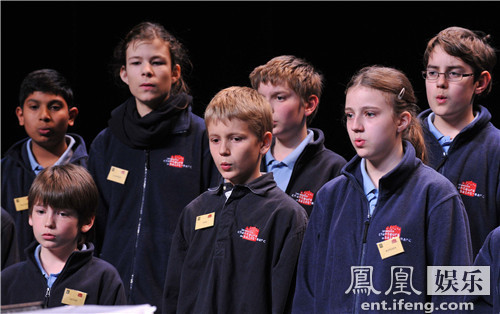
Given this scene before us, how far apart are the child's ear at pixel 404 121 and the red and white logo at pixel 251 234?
2.35ft

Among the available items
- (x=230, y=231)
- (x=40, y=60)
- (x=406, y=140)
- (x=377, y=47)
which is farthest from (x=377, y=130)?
(x=40, y=60)

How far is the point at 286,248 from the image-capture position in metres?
2.76

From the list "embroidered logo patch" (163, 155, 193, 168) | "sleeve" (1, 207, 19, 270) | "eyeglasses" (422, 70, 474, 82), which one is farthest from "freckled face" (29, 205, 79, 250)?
"eyeglasses" (422, 70, 474, 82)

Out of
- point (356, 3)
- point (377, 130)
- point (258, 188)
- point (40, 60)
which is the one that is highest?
point (356, 3)

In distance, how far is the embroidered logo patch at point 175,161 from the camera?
351 centimetres

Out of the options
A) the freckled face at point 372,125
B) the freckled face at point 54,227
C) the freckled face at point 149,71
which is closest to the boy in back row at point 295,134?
the freckled face at point 149,71

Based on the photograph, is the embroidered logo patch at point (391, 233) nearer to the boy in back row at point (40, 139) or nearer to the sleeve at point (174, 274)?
the sleeve at point (174, 274)

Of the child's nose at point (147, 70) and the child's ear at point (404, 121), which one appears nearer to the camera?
the child's ear at point (404, 121)

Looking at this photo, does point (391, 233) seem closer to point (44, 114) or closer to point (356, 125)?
point (356, 125)

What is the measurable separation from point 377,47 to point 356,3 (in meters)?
0.31

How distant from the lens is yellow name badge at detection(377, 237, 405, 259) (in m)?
2.51

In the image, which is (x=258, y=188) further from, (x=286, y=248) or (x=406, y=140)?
(x=406, y=140)

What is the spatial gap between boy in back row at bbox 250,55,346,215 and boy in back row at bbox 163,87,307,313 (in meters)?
0.37

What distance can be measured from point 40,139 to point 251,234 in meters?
1.64
